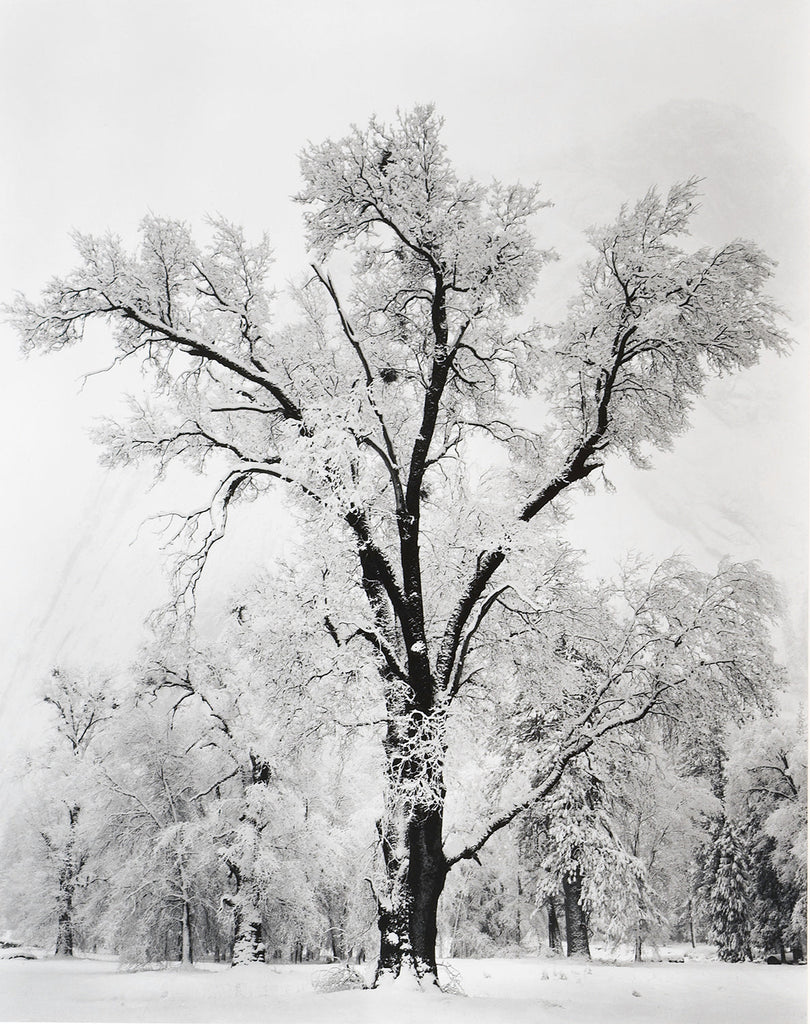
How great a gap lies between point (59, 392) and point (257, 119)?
108 inches

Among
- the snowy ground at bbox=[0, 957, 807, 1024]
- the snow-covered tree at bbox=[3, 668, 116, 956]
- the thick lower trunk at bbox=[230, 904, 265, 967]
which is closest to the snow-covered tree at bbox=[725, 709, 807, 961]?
the snowy ground at bbox=[0, 957, 807, 1024]

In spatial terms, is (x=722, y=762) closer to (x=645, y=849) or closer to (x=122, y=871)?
(x=645, y=849)

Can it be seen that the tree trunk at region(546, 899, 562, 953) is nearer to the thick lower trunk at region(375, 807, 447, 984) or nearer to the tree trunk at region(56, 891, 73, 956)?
the tree trunk at region(56, 891, 73, 956)

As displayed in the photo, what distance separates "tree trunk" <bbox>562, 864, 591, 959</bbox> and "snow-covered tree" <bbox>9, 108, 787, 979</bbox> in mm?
4532

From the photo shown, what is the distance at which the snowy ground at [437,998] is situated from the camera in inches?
157

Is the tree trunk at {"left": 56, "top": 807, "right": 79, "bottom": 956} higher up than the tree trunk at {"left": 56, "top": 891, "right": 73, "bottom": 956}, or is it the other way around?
the tree trunk at {"left": 56, "top": 807, "right": 79, "bottom": 956}

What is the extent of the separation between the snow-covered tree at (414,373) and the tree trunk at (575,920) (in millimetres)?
4532

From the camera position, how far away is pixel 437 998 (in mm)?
3926

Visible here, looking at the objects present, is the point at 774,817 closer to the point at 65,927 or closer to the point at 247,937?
the point at 247,937

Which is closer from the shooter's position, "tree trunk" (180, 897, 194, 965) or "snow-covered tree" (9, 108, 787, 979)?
"snow-covered tree" (9, 108, 787, 979)

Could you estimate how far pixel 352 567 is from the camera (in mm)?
5480

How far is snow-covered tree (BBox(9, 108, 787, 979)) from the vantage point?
14.4 feet

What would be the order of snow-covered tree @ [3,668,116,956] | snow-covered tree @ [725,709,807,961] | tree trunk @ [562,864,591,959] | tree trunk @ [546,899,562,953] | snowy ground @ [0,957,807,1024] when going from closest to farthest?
snowy ground @ [0,957,807,1024] < snow-covered tree @ [725,709,807,961] < snow-covered tree @ [3,668,116,956] < tree trunk @ [562,864,591,959] < tree trunk @ [546,899,562,953]

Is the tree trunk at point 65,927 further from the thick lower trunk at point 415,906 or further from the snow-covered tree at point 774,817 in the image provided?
the snow-covered tree at point 774,817
